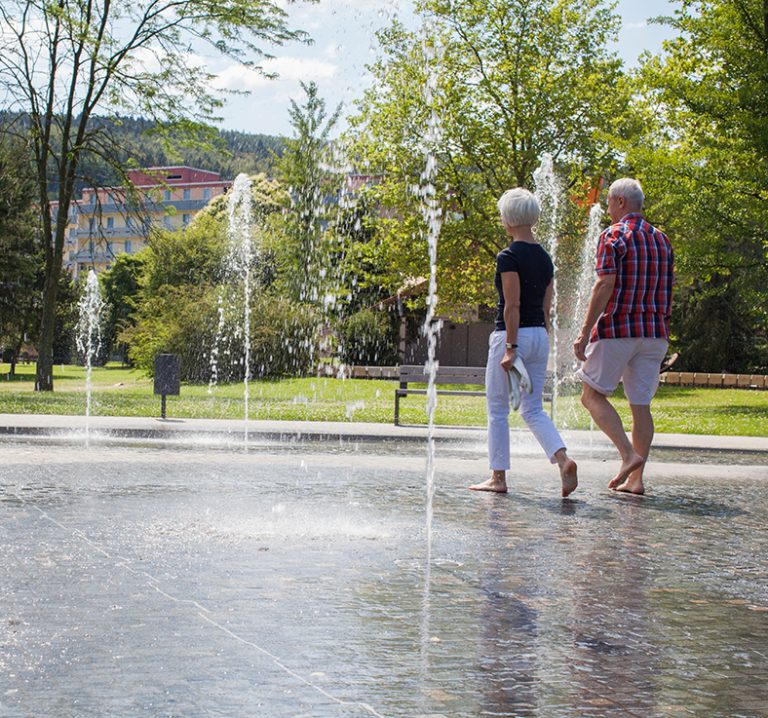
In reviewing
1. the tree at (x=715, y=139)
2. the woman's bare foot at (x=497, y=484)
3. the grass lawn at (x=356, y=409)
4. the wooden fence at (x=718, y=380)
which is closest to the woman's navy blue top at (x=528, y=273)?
the woman's bare foot at (x=497, y=484)

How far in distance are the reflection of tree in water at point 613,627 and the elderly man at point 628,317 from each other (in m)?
1.85

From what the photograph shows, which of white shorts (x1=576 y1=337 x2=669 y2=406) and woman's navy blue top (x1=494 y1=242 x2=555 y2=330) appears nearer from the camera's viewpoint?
woman's navy blue top (x1=494 y1=242 x2=555 y2=330)

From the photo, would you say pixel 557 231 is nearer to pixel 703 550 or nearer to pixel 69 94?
pixel 69 94

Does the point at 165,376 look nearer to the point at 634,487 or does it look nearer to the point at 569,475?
the point at 634,487

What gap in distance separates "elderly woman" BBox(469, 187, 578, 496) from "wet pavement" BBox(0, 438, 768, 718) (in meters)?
0.44

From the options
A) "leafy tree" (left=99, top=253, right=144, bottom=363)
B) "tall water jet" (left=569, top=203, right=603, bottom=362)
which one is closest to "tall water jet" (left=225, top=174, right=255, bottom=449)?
"tall water jet" (left=569, top=203, right=603, bottom=362)

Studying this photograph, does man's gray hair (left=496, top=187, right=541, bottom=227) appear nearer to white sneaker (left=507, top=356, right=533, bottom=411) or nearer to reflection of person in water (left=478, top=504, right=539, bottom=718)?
white sneaker (left=507, top=356, right=533, bottom=411)

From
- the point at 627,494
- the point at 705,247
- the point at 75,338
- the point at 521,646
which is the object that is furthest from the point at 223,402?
the point at 75,338

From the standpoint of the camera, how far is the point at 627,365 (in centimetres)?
880

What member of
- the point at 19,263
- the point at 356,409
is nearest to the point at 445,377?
the point at 356,409

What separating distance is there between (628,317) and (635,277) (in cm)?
28

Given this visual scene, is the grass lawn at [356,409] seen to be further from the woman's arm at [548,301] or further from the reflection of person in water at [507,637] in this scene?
the reflection of person in water at [507,637]

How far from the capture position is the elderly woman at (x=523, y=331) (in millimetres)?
8344

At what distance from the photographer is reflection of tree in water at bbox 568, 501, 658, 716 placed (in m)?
3.70
